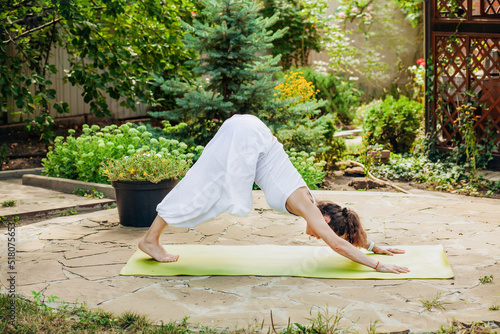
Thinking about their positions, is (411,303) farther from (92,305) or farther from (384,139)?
(384,139)

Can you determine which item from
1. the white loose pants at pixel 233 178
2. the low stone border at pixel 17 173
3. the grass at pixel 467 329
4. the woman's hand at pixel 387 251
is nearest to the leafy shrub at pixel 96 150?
the low stone border at pixel 17 173

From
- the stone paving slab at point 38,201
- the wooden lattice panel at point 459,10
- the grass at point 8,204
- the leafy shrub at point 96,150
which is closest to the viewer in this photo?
the stone paving slab at point 38,201

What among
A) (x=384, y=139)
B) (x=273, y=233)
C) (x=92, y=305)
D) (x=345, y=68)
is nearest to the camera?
(x=92, y=305)

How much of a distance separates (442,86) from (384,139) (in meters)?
1.27

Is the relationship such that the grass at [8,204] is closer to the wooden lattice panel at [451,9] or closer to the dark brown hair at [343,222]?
the dark brown hair at [343,222]

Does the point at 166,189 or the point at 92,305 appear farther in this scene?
the point at 166,189

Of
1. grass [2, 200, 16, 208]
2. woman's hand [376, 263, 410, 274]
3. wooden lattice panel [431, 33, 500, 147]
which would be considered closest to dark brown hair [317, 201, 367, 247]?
woman's hand [376, 263, 410, 274]

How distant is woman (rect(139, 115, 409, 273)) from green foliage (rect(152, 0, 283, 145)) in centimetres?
338

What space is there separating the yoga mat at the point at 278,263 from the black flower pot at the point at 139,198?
0.71 m

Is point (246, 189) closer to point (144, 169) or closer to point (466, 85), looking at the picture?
point (144, 169)

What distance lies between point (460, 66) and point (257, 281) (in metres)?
5.64

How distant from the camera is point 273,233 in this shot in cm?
520

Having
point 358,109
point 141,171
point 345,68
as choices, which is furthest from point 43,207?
point 345,68

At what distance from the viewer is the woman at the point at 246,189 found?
3.91 m
